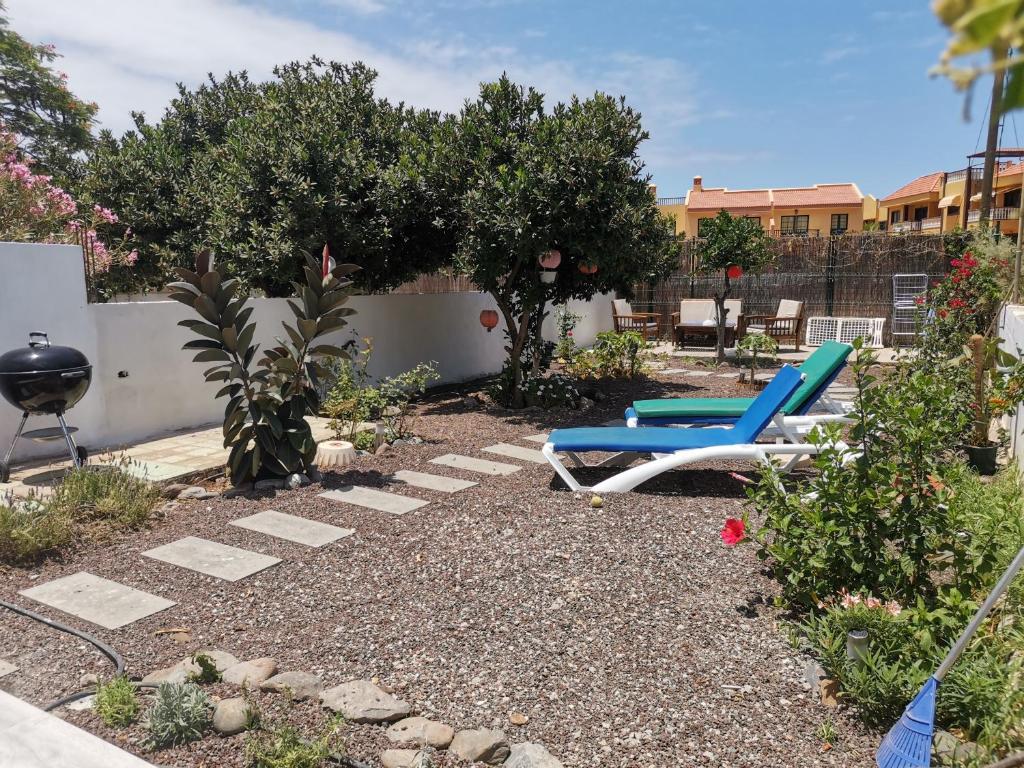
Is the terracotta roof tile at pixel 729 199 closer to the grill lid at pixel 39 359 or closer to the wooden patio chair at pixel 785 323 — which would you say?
the wooden patio chair at pixel 785 323

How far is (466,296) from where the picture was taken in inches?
513

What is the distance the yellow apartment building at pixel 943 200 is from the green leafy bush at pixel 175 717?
2939 centimetres

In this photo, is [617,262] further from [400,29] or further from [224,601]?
[224,601]

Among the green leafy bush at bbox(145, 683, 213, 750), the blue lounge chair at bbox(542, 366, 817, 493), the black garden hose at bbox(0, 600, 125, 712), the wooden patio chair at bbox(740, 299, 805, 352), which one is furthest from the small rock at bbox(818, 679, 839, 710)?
the wooden patio chair at bbox(740, 299, 805, 352)

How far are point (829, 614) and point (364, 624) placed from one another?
220 cm

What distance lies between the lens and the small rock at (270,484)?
5.84 meters

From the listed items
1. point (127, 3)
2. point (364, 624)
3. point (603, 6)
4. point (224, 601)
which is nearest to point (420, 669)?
point (364, 624)

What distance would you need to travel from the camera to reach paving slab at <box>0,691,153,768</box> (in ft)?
7.66

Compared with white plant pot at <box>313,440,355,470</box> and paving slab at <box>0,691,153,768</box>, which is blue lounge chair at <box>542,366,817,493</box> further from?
paving slab at <box>0,691,153,768</box>

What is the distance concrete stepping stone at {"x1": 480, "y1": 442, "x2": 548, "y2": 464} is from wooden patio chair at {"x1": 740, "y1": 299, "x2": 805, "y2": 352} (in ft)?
28.1

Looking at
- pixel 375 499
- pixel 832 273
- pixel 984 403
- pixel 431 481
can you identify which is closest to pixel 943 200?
pixel 832 273

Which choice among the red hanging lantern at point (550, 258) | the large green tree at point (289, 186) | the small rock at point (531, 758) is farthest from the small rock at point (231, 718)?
the large green tree at point (289, 186)

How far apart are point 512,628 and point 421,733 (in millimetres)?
846

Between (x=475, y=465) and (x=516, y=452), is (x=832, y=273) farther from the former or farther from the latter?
(x=475, y=465)
